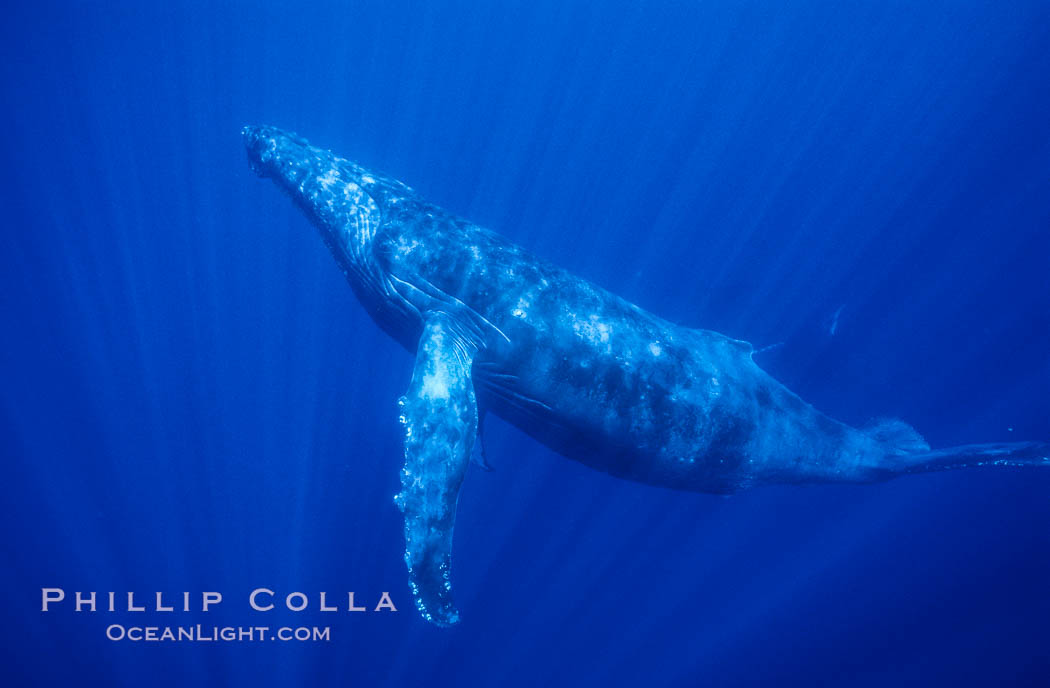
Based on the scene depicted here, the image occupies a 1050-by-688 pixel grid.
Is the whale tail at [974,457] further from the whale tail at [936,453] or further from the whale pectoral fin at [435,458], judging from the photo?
the whale pectoral fin at [435,458]

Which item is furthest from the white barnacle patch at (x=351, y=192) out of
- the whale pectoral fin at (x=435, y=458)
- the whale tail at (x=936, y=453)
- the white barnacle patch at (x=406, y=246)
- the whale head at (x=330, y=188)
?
the whale tail at (x=936, y=453)

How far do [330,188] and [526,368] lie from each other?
372cm

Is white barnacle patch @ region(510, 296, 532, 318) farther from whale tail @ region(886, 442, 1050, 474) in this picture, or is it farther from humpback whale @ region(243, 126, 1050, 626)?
whale tail @ region(886, 442, 1050, 474)

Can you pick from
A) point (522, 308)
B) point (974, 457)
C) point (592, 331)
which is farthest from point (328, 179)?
point (974, 457)

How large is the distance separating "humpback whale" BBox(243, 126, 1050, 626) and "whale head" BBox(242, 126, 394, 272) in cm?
2

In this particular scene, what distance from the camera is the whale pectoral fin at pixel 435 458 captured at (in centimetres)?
436

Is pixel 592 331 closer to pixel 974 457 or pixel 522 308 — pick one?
pixel 522 308

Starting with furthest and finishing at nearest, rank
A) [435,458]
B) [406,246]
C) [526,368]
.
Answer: [406,246] → [526,368] → [435,458]

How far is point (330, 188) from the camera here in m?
6.76

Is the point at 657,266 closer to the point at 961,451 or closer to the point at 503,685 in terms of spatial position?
the point at 961,451

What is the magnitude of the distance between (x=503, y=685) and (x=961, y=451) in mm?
9138

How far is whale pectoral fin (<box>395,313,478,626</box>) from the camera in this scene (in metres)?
4.36

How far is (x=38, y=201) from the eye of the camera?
17953 mm

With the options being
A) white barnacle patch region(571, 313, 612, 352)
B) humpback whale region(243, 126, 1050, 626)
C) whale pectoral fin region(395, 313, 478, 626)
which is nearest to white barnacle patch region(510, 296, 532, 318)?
humpback whale region(243, 126, 1050, 626)
